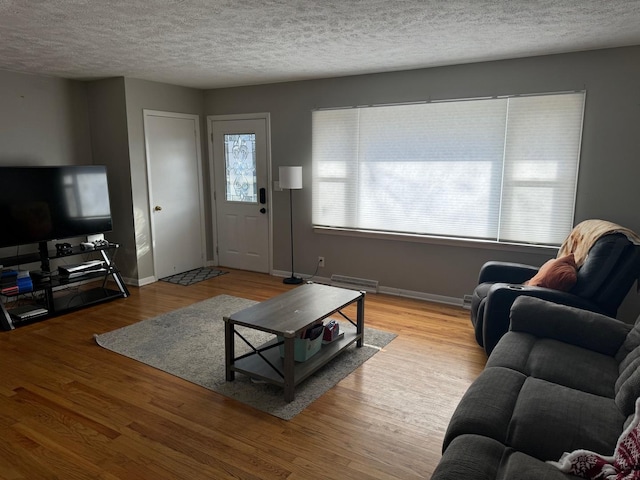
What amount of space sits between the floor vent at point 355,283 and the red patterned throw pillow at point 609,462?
3531mm

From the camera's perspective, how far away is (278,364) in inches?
119

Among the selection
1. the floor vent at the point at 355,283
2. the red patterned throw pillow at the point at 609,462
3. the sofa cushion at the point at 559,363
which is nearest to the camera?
the red patterned throw pillow at the point at 609,462

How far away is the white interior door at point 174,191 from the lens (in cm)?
531

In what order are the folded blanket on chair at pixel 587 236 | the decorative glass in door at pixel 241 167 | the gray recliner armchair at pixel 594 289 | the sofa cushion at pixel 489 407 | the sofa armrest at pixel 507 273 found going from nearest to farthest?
Answer: the sofa cushion at pixel 489 407, the gray recliner armchair at pixel 594 289, the folded blanket on chair at pixel 587 236, the sofa armrest at pixel 507 273, the decorative glass in door at pixel 241 167

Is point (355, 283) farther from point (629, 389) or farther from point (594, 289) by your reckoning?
point (629, 389)

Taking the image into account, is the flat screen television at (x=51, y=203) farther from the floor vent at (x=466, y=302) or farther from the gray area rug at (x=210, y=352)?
the floor vent at (x=466, y=302)

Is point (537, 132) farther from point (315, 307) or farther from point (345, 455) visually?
point (345, 455)

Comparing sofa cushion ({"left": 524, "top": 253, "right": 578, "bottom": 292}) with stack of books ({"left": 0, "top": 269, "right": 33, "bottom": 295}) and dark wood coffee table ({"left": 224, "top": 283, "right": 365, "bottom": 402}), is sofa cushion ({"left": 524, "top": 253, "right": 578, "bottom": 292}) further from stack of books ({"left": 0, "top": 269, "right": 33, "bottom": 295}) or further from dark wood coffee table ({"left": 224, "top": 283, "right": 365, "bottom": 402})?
stack of books ({"left": 0, "top": 269, "right": 33, "bottom": 295})

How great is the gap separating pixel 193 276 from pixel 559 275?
4.18 meters

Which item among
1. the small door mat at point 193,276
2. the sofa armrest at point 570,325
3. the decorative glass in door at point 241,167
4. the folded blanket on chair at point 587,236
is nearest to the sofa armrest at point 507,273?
the folded blanket on chair at point 587,236

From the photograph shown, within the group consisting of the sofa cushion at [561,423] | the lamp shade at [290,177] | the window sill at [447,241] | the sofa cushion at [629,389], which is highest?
the lamp shade at [290,177]

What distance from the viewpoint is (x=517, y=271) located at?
370 cm

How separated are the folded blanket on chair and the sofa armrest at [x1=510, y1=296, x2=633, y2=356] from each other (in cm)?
76

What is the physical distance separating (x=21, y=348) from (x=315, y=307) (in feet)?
7.95
